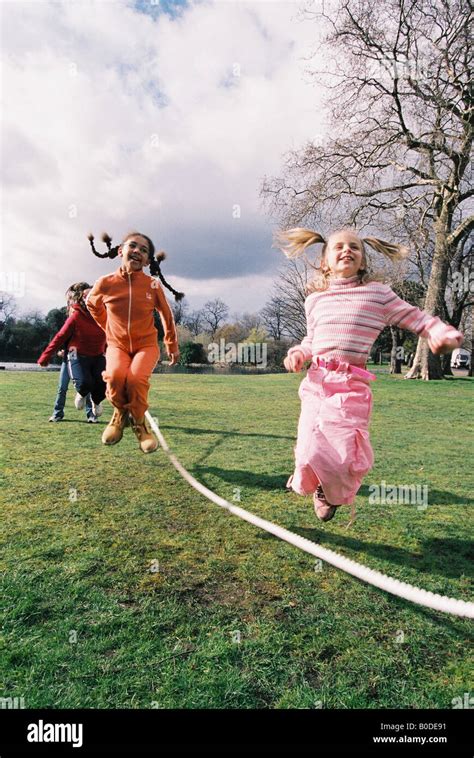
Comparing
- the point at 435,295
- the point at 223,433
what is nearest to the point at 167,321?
the point at 223,433

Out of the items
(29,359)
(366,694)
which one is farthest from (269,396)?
(29,359)

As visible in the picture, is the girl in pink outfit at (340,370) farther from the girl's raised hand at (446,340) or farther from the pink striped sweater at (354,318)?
the girl's raised hand at (446,340)

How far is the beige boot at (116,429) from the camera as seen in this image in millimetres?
4641

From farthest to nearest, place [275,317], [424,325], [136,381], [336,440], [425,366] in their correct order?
[275,317], [425,366], [136,381], [336,440], [424,325]

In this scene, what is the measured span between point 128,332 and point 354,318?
232cm

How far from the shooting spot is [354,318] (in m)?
3.47

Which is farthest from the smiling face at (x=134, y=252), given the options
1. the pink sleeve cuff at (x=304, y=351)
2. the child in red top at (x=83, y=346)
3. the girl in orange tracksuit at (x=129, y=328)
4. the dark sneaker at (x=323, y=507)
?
the child in red top at (x=83, y=346)

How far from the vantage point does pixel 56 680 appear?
7.39 ft

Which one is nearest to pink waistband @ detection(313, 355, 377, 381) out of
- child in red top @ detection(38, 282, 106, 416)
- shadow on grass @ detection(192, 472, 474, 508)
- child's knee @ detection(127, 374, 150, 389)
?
child's knee @ detection(127, 374, 150, 389)

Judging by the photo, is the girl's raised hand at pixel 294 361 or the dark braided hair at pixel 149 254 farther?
the dark braided hair at pixel 149 254

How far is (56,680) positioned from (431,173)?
2398 cm

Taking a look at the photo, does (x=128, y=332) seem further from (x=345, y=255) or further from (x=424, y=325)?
(x=424, y=325)

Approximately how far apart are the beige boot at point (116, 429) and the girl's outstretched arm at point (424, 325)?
2.71 m
